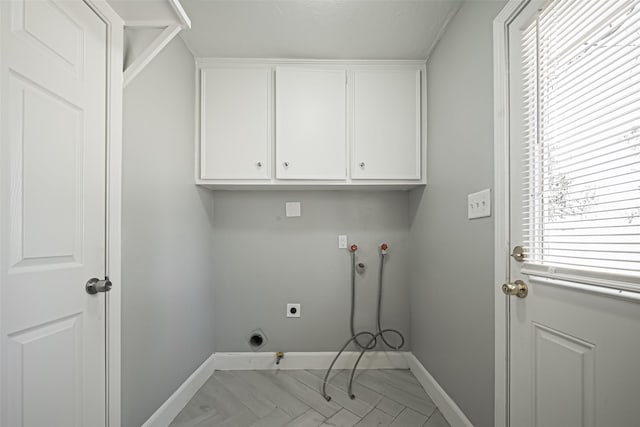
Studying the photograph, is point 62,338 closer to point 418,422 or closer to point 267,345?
point 267,345

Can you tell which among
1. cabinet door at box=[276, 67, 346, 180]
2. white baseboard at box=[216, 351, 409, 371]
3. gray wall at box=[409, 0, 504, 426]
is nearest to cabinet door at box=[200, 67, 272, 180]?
cabinet door at box=[276, 67, 346, 180]

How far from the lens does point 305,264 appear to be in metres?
2.27

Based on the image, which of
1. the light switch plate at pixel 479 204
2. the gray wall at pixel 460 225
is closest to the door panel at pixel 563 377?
the gray wall at pixel 460 225

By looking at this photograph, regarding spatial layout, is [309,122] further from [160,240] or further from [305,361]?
[305,361]

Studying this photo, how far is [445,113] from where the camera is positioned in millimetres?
1677

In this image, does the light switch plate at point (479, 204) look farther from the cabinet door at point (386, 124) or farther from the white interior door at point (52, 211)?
the white interior door at point (52, 211)

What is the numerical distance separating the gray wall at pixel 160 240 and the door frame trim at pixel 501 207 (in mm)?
1695

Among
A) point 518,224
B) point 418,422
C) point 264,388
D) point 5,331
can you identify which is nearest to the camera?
point 5,331

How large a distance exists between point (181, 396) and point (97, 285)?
1.14m

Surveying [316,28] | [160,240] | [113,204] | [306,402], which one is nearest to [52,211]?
[113,204]

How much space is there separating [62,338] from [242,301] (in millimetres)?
1443

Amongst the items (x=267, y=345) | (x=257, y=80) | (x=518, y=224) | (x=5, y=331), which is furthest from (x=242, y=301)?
(x=518, y=224)

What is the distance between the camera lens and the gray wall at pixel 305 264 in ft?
7.37

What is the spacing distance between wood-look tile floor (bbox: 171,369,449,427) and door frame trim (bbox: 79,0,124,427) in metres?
0.77
